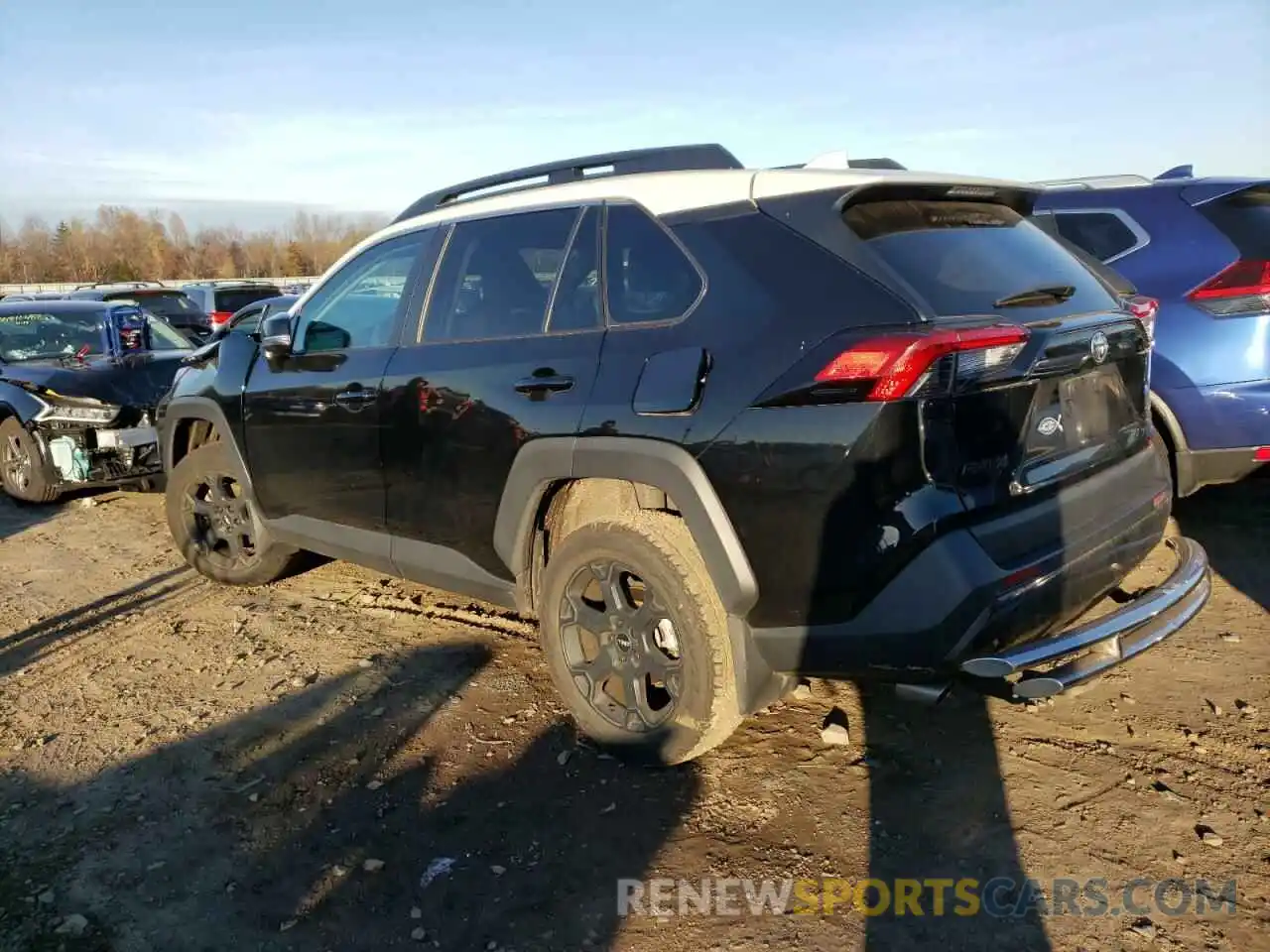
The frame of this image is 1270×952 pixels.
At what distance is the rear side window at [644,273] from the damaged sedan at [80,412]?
4.67m

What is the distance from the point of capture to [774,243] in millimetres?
2678

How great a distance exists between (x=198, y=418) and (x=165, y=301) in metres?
13.1

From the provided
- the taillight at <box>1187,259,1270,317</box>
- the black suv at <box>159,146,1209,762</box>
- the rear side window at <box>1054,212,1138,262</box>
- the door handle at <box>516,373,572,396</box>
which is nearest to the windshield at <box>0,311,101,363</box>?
the black suv at <box>159,146,1209,762</box>

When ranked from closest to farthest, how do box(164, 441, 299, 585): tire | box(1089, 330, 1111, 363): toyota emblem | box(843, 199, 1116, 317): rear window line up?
box(843, 199, 1116, 317): rear window, box(1089, 330, 1111, 363): toyota emblem, box(164, 441, 299, 585): tire

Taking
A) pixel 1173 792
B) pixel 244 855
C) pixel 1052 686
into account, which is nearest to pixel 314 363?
pixel 244 855

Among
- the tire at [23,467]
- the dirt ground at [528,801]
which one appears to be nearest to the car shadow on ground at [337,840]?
the dirt ground at [528,801]

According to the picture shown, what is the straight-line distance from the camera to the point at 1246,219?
4590mm

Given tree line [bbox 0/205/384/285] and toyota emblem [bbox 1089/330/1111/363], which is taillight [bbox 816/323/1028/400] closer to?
toyota emblem [bbox 1089/330/1111/363]

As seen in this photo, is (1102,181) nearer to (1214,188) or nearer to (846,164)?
(1214,188)

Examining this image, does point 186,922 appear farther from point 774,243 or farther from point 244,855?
point 774,243

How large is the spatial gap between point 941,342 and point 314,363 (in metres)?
2.89

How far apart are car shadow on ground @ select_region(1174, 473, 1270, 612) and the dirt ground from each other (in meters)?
0.31

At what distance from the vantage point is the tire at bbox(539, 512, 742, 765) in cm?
281

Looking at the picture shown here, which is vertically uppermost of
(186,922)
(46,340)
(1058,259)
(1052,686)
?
(1058,259)
